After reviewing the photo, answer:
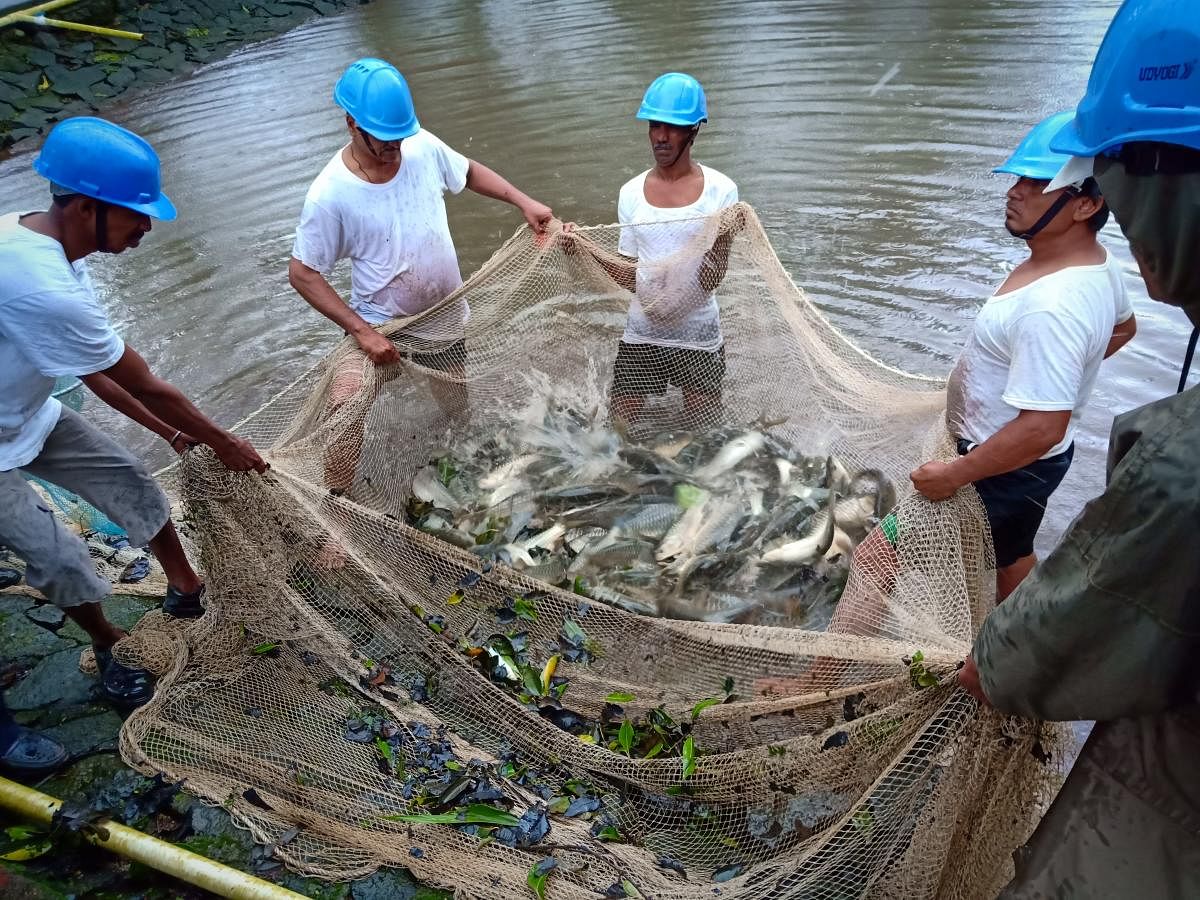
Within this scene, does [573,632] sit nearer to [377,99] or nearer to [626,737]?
[626,737]

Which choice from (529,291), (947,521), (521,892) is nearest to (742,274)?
(529,291)

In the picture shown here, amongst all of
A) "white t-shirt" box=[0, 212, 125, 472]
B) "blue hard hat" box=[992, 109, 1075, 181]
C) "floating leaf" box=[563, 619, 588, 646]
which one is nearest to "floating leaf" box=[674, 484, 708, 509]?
"floating leaf" box=[563, 619, 588, 646]

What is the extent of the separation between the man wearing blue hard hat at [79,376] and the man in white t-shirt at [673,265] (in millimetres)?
1955

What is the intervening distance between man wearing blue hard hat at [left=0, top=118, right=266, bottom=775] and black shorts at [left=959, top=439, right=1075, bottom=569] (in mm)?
2516

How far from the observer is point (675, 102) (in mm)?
3883

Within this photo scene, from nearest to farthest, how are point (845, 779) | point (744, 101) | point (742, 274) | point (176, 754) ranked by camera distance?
point (845, 779)
point (176, 754)
point (742, 274)
point (744, 101)

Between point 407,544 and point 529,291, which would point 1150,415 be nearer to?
point 407,544

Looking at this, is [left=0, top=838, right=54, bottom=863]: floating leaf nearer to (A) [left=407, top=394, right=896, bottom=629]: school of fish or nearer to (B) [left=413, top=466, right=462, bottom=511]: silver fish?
(A) [left=407, top=394, right=896, bottom=629]: school of fish

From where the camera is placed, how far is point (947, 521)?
2561 mm

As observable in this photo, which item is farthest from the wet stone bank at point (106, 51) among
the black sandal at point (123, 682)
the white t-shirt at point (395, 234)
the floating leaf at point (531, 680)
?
the floating leaf at point (531, 680)

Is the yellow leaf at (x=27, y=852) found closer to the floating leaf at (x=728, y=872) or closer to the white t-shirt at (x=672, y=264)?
the floating leaf at (x=728, y=872)

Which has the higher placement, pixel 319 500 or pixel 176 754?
pixel 319 500

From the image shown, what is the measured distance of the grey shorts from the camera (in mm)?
3037

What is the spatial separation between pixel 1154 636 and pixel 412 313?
3.60 meters
